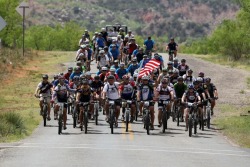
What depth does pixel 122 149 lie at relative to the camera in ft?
77.3

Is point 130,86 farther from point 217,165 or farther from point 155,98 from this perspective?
point 217,165

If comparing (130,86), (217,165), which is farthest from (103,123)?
(217,165)

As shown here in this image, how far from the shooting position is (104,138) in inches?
1057

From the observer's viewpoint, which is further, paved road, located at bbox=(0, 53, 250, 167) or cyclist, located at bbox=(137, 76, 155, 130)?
cyclist, located at bbox=(137, 76, 155, 130)

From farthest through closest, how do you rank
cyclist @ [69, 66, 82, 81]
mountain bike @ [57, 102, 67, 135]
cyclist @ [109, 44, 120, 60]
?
cyclist @ [109, 44, 120, 60]
cyclist @ [69, 66, 82, 81]
mountain bike @ [57, 102, 67, 135]

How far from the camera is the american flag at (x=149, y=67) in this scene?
3566cm

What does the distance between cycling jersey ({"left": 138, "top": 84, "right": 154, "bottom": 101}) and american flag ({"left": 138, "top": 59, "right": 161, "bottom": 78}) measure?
6220 millimetres

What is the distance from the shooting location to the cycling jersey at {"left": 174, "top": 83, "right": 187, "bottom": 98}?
31234 millimetres

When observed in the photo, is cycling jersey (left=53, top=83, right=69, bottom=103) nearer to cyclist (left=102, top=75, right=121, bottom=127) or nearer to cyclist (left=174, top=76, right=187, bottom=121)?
cyclist (left=102, top=75, right=121, bottom=127)

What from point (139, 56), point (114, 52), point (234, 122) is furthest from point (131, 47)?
point (234, 122)

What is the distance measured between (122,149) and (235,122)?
38.2ft

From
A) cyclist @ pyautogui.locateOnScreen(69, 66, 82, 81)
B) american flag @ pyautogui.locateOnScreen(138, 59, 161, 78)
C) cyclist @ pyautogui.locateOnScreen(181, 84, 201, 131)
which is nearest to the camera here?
cyclist @ pyautogui.locateOnScreen(181, 84, 201, 131)

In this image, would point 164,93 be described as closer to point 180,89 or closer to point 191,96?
point 191,96

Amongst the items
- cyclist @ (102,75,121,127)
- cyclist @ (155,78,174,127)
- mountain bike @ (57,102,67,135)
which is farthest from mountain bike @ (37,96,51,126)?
cyclist @ (155,78,174,127)
